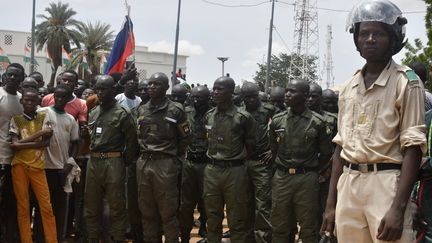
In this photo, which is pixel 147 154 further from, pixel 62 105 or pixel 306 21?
pixel 306 21

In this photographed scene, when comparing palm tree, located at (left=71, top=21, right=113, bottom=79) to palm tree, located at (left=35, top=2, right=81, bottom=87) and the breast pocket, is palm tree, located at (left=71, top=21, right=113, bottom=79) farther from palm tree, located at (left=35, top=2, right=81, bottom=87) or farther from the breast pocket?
the breast pocket

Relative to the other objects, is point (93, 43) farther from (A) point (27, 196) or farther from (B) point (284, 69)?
(A) point (27, 196)

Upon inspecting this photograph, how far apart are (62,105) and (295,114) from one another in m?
2.73

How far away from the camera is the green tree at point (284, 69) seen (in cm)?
4224

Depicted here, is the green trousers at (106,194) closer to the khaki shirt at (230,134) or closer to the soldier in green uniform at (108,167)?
the soldier in green uniform at (108,167)

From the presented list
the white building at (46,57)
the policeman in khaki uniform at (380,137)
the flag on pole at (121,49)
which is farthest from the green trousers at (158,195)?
the white building at (46,57)

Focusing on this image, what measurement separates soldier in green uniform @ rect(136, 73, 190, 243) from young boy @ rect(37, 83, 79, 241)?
0.83 m

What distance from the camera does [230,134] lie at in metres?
6.37

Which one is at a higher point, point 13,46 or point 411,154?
point 13,46

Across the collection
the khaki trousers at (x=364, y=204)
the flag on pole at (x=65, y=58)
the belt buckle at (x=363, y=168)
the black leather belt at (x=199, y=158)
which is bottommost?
the black leather belt at (x=199, y=158)

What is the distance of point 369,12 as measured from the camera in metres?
3.08

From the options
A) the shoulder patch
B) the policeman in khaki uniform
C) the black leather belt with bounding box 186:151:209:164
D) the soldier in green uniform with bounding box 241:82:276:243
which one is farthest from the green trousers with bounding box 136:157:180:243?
the shoulder patch

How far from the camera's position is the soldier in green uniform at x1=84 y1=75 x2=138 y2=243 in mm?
6402

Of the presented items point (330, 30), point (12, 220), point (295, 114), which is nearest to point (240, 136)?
point (295, 114)
